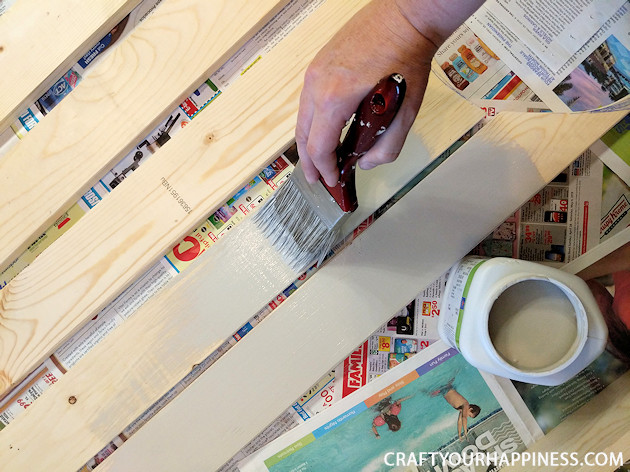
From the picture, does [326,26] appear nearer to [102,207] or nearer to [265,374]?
[102,207]

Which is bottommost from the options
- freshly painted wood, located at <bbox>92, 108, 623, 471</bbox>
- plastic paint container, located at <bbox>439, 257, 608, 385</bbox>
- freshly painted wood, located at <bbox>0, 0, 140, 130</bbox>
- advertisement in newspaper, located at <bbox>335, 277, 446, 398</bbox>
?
plastic paint container, located at <bbox>439, 257, 608, 385</bbox>

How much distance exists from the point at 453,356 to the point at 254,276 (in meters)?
0.42

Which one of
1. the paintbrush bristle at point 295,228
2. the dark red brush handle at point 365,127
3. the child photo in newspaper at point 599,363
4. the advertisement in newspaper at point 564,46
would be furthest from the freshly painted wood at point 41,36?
the child photo in newspaper at point 599,363

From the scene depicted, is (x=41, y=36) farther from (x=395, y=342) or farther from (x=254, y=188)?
(x=395, y=342)

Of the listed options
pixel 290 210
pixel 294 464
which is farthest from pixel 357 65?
pixel 294 464

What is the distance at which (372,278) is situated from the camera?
958mm

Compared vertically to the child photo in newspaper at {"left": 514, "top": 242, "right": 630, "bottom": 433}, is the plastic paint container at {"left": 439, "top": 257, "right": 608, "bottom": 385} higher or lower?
higher

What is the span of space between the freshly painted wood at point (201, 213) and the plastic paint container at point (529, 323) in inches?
9.8

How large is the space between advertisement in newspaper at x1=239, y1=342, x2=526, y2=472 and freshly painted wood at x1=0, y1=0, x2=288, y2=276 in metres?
0.64

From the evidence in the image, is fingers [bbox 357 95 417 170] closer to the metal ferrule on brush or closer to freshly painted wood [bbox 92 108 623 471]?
the metal ferrule on brush

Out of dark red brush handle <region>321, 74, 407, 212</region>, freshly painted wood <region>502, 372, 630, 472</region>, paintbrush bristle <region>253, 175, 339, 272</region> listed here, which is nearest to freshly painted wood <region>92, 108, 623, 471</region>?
paintbrush bristle <region>253, 175, 339, 272</region>

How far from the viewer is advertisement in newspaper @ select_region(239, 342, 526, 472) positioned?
1.03m

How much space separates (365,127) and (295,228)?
32 centimetres

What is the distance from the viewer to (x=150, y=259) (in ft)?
3.15
